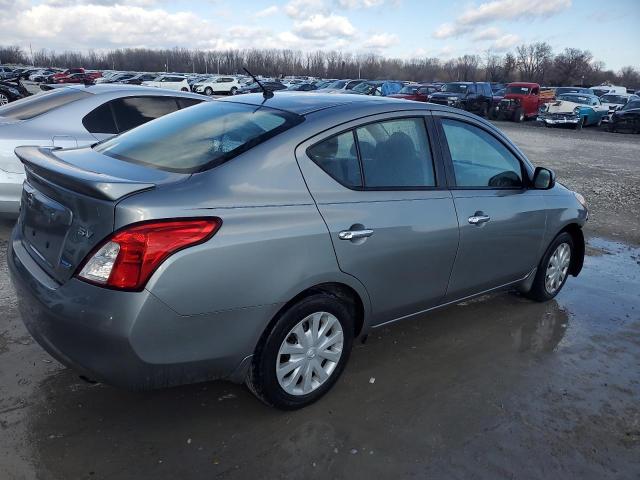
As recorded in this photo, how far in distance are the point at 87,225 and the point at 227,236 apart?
61 centimetres

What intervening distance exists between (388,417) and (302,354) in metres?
0.60

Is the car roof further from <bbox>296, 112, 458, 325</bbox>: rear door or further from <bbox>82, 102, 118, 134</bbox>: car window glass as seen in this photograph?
<bbox>82, 102, 118, 134</bbox>: car window glass

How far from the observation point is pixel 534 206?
4.08 meters

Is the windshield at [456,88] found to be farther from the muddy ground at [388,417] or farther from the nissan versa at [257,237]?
the nissan versa at [257,237]

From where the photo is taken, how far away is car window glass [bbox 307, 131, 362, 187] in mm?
2869

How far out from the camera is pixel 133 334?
2266 millimetres

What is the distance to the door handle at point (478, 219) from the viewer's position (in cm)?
354

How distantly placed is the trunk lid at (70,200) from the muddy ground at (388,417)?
853 millimetres

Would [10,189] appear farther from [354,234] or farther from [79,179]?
[354,234]

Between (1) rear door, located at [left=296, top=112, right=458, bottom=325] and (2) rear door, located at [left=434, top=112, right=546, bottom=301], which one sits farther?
(2) rear door, located at [left=434, top=112, right=546, bottom=301]

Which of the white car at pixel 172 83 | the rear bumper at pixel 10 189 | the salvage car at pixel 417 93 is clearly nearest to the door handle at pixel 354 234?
the rear bumper at pixel 10 189

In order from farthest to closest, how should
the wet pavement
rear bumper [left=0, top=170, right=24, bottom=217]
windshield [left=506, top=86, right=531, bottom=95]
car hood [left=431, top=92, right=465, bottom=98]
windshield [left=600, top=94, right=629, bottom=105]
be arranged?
windshield [left=600, top=94, right=629, bottom=105] → windshield [left=506, top=86, right=531, bottom=95] → car hood [left=431, top=92, right=465, bottom=98] → rear bumper [left=0, top=170, right=24, bottom=217] → the wet pavement

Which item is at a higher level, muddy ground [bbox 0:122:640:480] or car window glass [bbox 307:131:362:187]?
car window glass [bbox 307:131:362:187]

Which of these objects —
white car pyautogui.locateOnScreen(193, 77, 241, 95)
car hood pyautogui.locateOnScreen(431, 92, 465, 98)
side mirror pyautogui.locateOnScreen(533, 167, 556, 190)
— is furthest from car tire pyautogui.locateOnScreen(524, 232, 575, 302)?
white car pyautogui.locateOnScreen(193, 77, 241, 95)
